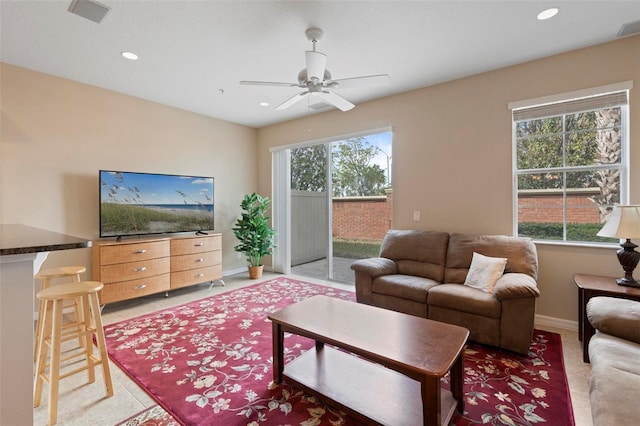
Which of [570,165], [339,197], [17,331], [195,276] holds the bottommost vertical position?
[195,276]

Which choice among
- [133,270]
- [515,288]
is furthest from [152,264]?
[515,288]

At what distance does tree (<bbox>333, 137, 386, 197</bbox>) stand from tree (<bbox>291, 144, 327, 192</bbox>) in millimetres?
264

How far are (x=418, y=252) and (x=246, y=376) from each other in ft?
7.55

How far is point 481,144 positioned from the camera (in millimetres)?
Result: 3357

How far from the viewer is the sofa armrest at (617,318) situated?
5.52 ft

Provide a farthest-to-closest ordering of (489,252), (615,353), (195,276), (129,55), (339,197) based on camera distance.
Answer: (339,197) → (195,276) → (489,252) → (129,55) → (615,353)

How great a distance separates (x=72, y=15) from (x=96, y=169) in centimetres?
197

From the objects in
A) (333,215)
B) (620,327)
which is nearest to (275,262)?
(333,215)

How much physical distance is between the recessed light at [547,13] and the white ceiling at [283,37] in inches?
1.7

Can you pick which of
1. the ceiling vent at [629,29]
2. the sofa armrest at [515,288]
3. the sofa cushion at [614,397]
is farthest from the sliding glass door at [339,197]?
the sofa cushion at [614,397]

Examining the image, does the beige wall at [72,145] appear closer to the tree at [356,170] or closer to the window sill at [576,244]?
the tree at [356,170]

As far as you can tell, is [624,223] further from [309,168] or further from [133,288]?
[133,288]

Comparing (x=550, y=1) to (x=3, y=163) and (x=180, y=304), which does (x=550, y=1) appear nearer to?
(x=180, y=304)

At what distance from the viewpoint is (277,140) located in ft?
17.8
